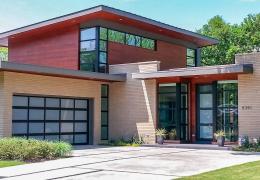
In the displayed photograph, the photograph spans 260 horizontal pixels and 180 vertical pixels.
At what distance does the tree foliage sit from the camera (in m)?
46.4

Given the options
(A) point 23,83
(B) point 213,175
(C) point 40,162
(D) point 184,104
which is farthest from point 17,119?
(B) point 213,175

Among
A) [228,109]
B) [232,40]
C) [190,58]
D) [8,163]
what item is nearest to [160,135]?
[228,109]

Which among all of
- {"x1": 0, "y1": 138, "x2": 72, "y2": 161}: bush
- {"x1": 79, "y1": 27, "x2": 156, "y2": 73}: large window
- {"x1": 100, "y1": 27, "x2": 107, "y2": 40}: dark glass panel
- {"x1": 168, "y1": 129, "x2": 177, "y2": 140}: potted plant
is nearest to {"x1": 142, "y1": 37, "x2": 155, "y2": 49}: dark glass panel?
{"x1": 79, "y1": 27, "x2": 156, "y2": 73}: large window

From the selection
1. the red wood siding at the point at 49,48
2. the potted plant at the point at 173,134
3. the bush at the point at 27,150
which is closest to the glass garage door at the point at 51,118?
the red wood siding at the point at 49,48

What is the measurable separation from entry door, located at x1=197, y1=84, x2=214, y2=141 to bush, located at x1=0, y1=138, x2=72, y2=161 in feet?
35.0

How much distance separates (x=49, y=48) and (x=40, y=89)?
22.5 feet

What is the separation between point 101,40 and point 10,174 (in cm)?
1520

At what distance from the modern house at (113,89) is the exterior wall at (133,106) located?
0.06 metres

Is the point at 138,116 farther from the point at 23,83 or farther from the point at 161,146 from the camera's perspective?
the point at 23,83

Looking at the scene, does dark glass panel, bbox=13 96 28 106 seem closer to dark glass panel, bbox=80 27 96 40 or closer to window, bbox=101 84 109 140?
window, bbox=101 84 109 140

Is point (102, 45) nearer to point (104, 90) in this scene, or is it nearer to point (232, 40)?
point (104, 90)

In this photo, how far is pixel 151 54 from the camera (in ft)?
100

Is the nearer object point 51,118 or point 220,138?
point 220,138

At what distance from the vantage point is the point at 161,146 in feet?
78.3
